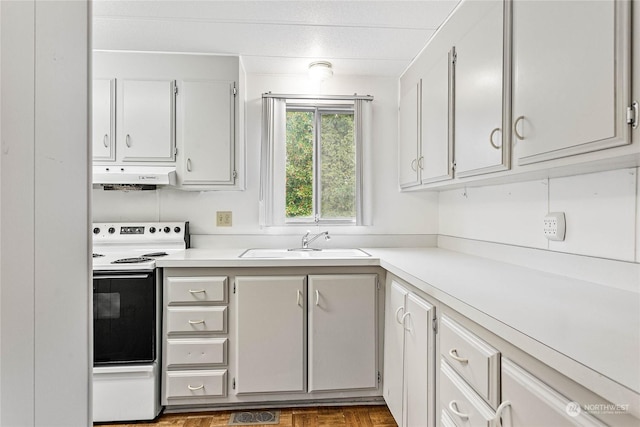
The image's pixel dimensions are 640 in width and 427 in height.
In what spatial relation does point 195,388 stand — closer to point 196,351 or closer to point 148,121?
point 196,351

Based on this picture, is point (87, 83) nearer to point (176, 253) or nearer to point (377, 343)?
point (176, 253)

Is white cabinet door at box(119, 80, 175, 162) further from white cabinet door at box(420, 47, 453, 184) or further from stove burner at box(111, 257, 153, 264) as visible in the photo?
white cabinet door at box(420, 47, 453, 184)

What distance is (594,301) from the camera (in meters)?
1.04

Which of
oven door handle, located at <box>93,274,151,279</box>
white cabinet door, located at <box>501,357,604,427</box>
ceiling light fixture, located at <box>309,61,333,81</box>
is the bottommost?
white cabinet door, located at <box>501,357,604,427</box>

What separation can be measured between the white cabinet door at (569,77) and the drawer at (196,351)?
179 cm

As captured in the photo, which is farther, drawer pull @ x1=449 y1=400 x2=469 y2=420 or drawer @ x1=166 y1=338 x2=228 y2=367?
drawer @ x1=166 y1=338 x2=228 y2=367

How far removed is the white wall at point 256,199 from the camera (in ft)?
8.05

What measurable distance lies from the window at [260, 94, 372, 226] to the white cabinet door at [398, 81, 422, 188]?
25 centimetres

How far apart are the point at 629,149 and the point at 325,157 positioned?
1.93 meters

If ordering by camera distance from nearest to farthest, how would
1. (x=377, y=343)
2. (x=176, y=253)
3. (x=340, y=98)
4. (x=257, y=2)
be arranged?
(x=257, y=2)
(x=377, y=343)
(x=176, y=253)
(x=340, y=98)

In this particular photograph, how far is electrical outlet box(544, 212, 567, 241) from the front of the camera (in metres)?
1.39

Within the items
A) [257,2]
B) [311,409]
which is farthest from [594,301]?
[257,2]

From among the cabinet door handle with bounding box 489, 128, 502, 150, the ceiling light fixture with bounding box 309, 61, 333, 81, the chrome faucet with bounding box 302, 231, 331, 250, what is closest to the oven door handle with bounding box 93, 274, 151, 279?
the chrome faucet with bounding box 302, 231, 331, 250
